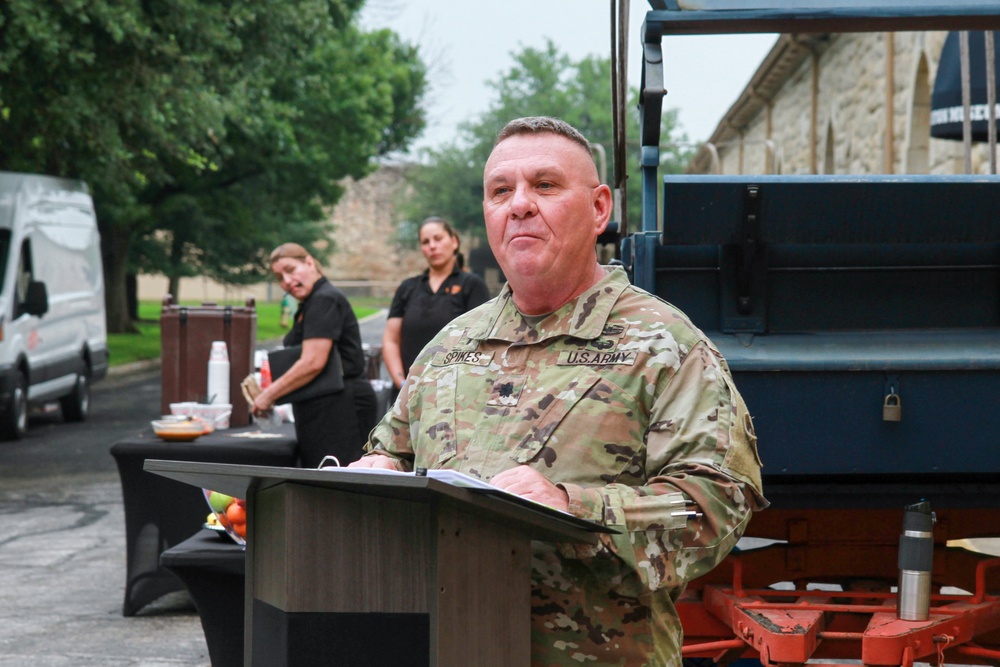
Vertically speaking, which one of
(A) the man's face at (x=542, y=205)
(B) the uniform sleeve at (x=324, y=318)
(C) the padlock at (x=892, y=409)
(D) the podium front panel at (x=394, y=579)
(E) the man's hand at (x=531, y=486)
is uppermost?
(A) the man's face at (x=542, y=205)

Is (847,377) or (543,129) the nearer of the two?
(543,129)

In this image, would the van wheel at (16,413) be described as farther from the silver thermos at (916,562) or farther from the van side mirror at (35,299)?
the silver thermos at (916,562)

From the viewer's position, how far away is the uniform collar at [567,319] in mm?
2496

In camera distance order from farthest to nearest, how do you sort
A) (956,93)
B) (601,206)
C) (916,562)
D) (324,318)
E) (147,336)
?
(147,336) < (956,93) < (324,318) < (916,562) < (601,206)

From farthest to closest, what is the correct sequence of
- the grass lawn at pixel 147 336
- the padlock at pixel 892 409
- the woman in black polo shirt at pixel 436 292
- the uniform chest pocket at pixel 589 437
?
the grass lawn at pixel 147 336 → the woman in black polo shirt at pixel 436 292 → the padlock at pixel 892 409 → the uniform chest pocket at pixel 589 437

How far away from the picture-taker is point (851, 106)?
19328 mm

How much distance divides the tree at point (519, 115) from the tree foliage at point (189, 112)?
18123 mm

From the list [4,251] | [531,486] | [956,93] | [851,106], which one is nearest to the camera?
[531,486]

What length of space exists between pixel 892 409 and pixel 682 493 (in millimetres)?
1853

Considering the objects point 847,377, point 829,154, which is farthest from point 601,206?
point 829,154

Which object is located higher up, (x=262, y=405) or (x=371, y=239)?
(x=371, y=239)

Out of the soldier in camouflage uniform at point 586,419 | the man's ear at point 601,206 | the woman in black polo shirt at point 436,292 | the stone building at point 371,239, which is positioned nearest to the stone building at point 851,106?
the woman in black polo shirt at point 436,292

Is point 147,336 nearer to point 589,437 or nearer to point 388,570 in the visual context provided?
point 589,437

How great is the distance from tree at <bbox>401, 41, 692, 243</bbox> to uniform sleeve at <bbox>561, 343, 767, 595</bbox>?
44571 mm
